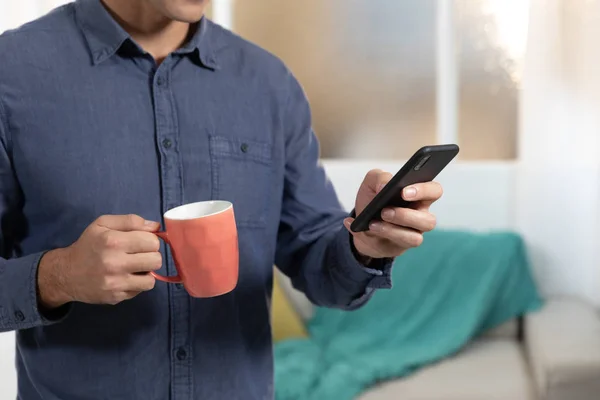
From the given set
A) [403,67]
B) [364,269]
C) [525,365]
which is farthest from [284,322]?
[364,269]

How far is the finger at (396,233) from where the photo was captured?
773mm

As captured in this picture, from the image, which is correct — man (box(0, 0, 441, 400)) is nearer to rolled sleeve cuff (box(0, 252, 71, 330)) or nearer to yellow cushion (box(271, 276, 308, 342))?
rolled sleeve cuff (box(0, 252, 71, 330))

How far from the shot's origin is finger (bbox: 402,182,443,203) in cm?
74

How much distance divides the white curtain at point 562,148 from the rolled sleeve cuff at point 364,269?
1756 mm

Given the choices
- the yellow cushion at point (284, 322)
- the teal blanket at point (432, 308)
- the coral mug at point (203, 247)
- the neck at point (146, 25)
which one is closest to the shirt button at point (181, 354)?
the coral mug at point (203, 247)

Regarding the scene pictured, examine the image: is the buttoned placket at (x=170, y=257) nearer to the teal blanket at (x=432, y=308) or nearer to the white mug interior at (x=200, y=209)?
the white mug interior at (x=200, y=209)

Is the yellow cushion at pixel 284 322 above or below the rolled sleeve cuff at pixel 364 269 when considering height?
below

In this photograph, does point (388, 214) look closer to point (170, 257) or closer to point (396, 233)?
point (396, 233)

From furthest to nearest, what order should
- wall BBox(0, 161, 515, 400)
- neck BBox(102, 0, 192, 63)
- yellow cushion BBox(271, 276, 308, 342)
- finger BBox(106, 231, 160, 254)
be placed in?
wall BBox(0, 161, 515, 400)
yellow cushion BBox(271, 276, 308, 342)
neck BBox(102, 0, 192, 63)
finger BBox(106, 231, 160, 254)

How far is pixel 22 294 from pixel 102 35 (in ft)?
1.07

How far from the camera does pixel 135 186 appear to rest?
85 centimetres

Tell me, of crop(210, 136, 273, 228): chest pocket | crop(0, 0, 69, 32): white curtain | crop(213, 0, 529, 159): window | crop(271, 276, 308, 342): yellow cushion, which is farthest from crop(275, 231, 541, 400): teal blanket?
crop(210, 136, 273, 228): chest pocket

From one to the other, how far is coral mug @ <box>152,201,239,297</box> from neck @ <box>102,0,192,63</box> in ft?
0.83

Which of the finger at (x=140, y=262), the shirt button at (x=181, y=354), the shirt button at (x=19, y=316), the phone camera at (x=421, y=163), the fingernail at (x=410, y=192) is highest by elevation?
the phone camera at (x=421, y=163)
